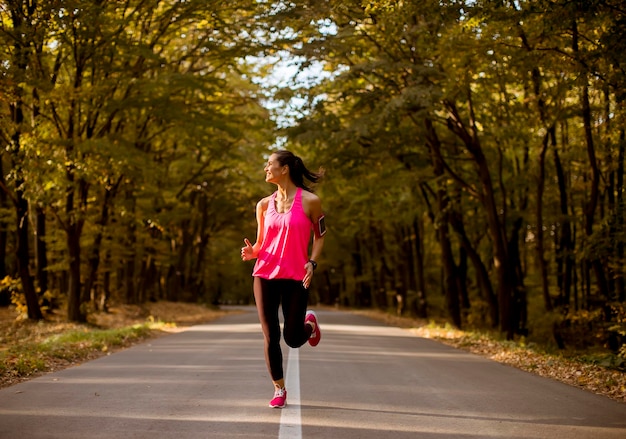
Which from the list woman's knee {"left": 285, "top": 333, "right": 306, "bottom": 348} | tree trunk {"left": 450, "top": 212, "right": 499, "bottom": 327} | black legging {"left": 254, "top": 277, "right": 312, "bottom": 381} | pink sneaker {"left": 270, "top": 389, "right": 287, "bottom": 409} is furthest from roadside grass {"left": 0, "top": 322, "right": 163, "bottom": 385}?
tree trunk {"left": 450, "top": 212, "right": 499, "bottom": 327}

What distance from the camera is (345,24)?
17.3m

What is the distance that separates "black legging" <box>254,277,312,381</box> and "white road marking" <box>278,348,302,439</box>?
39 centimetres

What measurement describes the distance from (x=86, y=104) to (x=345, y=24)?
6.58 meters

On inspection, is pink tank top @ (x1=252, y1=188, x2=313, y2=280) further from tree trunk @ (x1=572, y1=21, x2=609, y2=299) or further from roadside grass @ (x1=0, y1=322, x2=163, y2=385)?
tree trunk @ (x1=572, y1=21, x2=609, y2=299)

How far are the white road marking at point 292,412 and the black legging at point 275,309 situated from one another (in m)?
0.39

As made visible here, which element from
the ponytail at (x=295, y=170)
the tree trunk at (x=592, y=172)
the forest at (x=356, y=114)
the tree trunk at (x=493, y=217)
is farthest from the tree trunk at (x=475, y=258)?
the ponytail at (x=295, y=170)

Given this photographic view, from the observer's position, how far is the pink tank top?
6125 millimetres

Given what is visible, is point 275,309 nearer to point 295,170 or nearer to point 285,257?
point 285,257

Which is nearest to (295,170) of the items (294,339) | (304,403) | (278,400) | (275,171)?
(275,171)

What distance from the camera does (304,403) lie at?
6715 mm

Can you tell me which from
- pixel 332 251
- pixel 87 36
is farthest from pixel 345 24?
pixel 332 251

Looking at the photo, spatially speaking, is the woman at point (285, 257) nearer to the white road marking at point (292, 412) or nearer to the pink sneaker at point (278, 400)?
the pink sneaker at point (278, 400)

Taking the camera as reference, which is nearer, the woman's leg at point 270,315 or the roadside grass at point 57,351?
the woman's leg at point 270,315

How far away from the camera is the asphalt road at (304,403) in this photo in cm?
548
